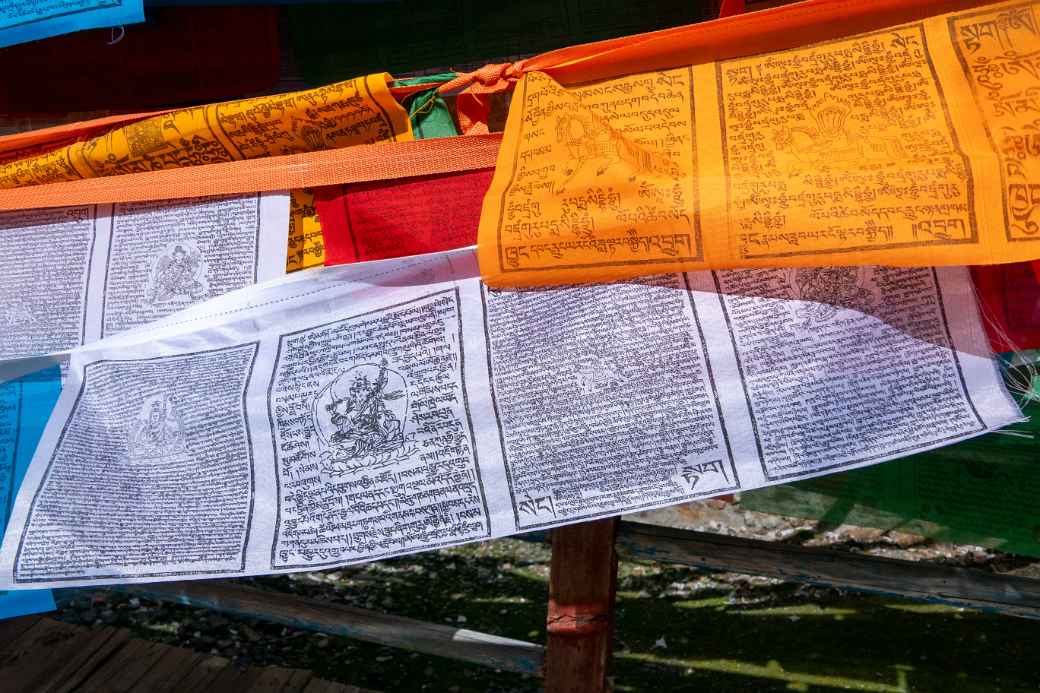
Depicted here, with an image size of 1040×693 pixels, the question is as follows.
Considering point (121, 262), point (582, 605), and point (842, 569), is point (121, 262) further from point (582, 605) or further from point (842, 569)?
point (842, 569)

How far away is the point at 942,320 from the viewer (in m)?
0.97

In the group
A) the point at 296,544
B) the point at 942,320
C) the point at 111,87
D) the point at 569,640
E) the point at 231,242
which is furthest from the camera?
the point at 111,87

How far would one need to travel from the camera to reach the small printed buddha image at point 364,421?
109 centimetres

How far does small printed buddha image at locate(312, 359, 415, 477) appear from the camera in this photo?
109 cm

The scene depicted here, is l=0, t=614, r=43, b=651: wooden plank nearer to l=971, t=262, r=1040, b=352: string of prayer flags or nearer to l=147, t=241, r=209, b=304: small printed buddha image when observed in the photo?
l=147, t=241, r=209, b=304: small printed buddha image

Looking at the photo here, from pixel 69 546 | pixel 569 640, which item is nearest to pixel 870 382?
pixel 569 640

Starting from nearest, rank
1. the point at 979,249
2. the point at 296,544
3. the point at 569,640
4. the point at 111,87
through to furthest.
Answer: the point at 979,249 → the point at 296,544 → the point at 569,640 → the point at 111,87

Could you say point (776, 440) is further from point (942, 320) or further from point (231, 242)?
point (231, 242)

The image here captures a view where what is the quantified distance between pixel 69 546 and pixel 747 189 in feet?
3.25

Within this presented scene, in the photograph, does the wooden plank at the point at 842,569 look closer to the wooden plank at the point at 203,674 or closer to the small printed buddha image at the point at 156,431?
the small printed buddha image at the point at 156,431

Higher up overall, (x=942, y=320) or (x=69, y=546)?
(x=942, y=320)

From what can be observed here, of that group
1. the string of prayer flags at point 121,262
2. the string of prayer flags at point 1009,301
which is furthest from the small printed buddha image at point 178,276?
the string of prayer flags at point 1009,301

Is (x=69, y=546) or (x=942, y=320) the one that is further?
(x=69, y=546)

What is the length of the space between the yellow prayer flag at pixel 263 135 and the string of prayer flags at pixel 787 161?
0.24 m
